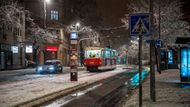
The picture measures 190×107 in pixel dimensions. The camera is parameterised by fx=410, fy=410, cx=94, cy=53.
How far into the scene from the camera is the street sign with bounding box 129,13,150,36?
44.1 feet

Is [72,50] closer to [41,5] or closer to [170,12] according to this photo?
[170,12]

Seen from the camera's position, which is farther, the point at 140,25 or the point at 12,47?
the point at 12,47

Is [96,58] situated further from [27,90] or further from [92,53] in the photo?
[27,90]

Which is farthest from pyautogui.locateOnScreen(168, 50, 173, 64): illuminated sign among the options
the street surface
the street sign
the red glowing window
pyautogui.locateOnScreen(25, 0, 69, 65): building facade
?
the red glowing window

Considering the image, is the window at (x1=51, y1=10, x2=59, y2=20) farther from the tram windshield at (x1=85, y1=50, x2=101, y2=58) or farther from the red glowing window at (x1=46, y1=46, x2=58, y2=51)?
the tram windshield at (x1=85, y1=50, x2=101, y2=58)

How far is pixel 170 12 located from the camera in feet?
191

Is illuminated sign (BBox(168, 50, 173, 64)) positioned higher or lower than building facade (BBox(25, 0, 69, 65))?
lower

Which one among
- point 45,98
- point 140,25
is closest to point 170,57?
point 45,98

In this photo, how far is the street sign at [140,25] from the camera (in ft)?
44.1

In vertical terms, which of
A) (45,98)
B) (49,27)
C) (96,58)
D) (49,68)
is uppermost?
(49,27)

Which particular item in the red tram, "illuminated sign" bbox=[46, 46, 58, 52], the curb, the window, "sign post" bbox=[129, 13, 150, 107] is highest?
the window

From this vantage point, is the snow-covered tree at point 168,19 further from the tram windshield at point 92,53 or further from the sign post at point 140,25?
the sign post at point 140,25

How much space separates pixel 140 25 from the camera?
44.2 feet

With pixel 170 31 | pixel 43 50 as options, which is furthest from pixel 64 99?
pixel 43 50
